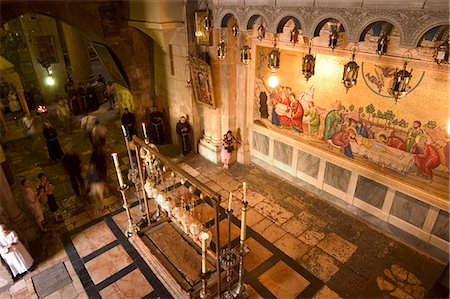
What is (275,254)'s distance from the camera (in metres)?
6.55

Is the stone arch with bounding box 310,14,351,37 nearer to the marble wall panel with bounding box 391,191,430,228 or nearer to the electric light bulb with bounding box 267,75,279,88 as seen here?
the electric light bulb with bounding box 267,75,279,88

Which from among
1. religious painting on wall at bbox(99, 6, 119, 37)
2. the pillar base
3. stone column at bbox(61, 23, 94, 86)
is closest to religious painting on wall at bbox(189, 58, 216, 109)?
the pillar base

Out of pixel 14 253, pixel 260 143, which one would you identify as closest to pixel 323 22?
pixel 260 143

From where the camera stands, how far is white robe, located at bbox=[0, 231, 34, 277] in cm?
582

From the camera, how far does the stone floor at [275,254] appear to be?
583 cm

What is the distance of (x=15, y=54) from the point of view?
1636cm

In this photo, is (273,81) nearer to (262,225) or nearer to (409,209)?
(262,225)

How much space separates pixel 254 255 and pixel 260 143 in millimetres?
3874

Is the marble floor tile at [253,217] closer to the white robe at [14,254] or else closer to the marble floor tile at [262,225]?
the marble floor tile at [262,225]

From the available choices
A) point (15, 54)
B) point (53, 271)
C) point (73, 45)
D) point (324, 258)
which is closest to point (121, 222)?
point (53, 271)

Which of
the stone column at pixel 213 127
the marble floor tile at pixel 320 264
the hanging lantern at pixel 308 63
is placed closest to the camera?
the hanging lantern at pixel 308 63

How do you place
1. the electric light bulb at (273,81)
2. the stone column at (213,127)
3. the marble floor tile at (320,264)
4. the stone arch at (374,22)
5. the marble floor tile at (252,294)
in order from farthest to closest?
the stone column at (213,127) < the electric light bulb at (273,81) < the marble floor tile at (320,264) < the marble floor tile at (252,294) < the stone arch at (374,22)

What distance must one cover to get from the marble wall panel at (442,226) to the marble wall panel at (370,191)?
1.11 m

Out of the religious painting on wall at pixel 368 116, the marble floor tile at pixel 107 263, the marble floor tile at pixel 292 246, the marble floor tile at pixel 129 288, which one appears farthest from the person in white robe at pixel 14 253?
the religious painting on wall at pixel 368 116
